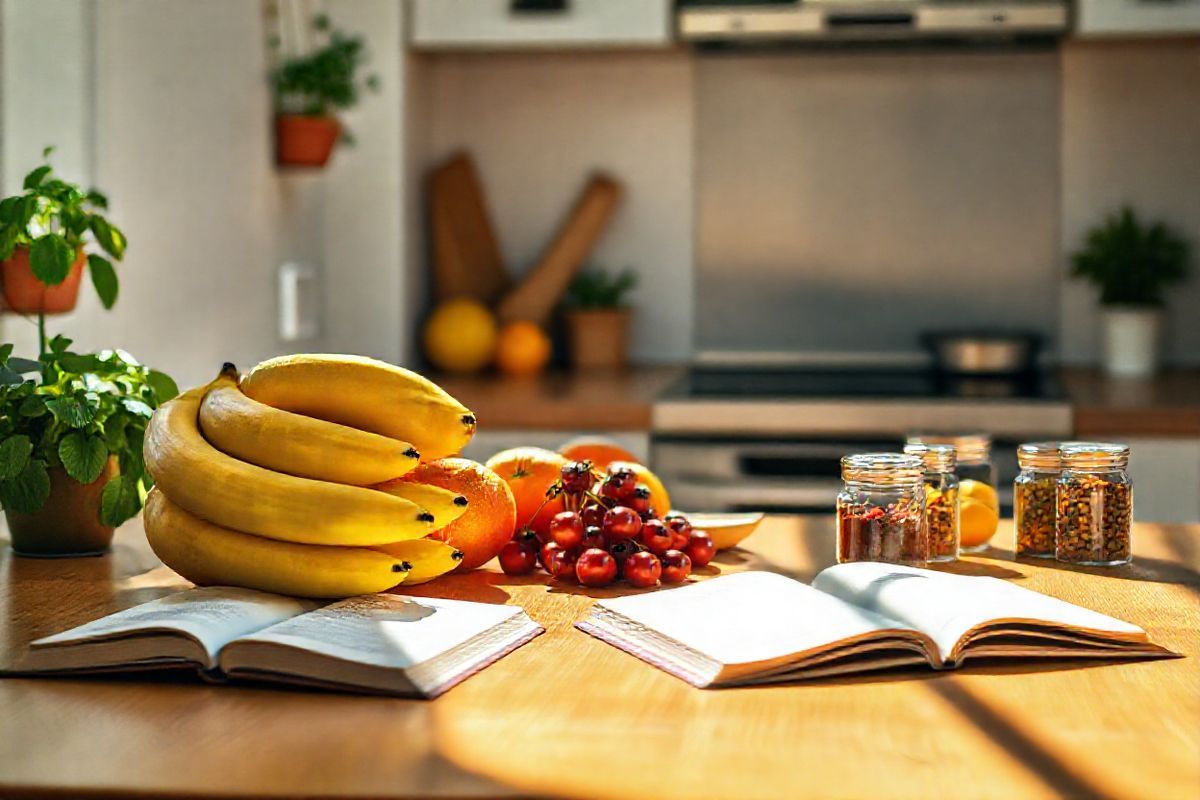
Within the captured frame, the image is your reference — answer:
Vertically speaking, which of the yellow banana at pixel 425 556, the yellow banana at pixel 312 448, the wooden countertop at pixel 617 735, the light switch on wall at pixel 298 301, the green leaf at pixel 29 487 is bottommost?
the wooden countertop at pixel 617 735

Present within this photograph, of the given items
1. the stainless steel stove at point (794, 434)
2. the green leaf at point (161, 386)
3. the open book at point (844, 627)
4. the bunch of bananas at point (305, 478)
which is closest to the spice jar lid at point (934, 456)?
the open book at point (844, 627)

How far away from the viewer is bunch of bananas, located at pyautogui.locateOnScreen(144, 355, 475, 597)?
1.13 m

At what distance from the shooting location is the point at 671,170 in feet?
12.0

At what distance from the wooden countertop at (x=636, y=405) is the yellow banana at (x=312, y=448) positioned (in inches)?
63.3

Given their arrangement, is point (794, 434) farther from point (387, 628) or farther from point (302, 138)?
point (387, 628)

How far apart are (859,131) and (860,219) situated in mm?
215

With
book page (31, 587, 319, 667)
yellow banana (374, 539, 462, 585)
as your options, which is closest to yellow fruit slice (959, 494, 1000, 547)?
yellow banana (374, 539, 462, 585)

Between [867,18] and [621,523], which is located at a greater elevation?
[867,18]

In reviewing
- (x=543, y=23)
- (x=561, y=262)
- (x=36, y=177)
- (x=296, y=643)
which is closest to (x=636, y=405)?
(x=561, y=262)

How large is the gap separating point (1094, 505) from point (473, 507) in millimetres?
573

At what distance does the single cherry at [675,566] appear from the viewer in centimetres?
127

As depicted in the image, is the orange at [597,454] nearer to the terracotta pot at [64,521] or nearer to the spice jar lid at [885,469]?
the spice jar lid at [885,469]

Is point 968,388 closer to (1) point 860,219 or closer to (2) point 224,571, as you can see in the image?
(1) point 860,219

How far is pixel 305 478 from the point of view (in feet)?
3.80
